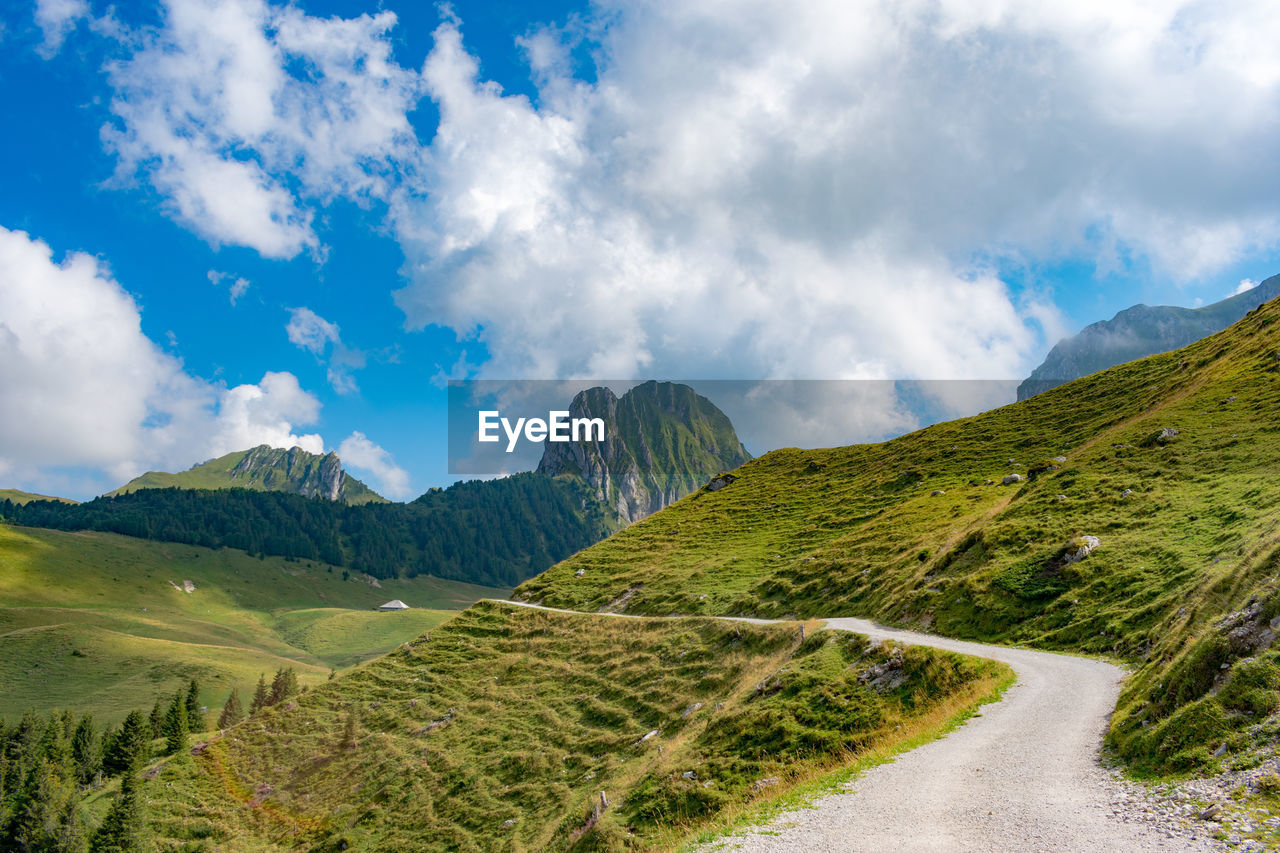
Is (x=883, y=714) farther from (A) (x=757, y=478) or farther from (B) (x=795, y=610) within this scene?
(A) (x=757, y=478)

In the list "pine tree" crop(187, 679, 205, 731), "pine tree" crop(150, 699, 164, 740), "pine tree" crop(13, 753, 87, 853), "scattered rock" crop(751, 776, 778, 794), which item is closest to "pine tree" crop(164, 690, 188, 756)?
"pine tree" crop(150, 699, 164, 740)

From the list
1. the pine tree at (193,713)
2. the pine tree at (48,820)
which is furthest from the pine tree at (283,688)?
the pine tree at (48,820)

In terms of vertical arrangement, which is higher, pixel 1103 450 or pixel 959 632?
pixel 1103 450

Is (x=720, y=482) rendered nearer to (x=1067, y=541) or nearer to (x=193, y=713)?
(x=1067, y=541)

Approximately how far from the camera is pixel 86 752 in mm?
107812

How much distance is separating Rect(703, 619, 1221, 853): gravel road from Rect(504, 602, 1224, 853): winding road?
3cm

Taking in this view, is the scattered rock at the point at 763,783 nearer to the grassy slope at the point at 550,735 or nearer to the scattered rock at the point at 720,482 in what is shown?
the grassy slope at the point at 550,735

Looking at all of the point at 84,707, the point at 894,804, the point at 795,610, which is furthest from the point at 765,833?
the point at 84,707

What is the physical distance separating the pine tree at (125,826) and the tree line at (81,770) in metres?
0.08

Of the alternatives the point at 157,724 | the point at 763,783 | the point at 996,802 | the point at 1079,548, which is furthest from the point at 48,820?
the point at 1079,548

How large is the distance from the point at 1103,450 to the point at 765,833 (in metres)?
61.4

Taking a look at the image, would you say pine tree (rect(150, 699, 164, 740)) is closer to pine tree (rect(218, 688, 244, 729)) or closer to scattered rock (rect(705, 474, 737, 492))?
pine tree (rect(218, 688, 244, 729))

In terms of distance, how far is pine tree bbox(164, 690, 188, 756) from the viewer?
103350mm

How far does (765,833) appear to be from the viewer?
15930 mm
